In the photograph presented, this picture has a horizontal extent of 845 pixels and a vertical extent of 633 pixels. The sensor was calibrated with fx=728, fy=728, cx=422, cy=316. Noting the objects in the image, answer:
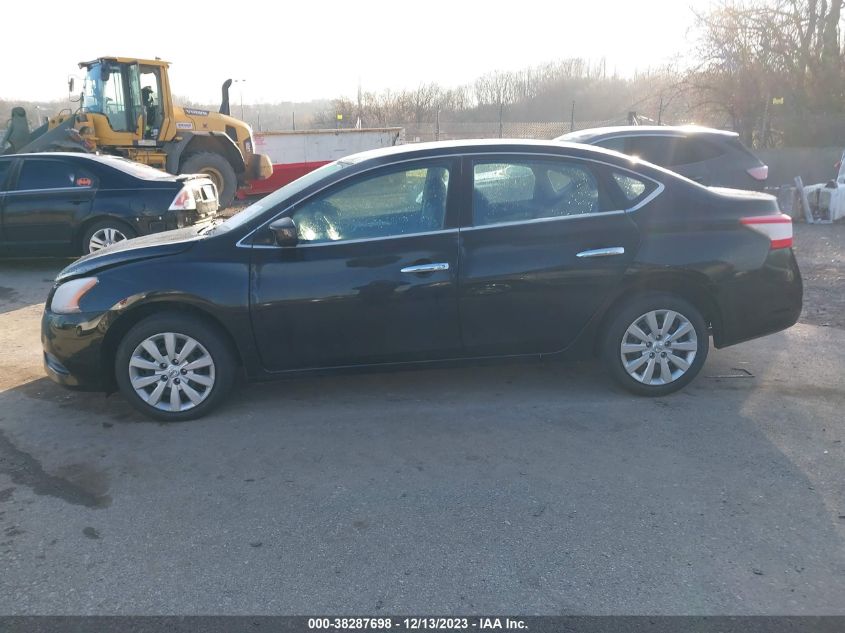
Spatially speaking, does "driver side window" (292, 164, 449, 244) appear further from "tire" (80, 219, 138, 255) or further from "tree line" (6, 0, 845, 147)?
"tree line" (6, 0, 845, 147)

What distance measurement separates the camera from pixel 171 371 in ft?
15.3

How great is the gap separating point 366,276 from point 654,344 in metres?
2.01

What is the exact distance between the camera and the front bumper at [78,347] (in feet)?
15.2

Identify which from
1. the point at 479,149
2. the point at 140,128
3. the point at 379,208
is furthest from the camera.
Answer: the point at 140,128

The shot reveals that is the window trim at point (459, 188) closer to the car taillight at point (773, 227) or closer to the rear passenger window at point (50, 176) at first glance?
the car taillight at point (773, 227)

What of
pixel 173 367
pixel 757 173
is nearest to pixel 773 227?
pixel 173 367

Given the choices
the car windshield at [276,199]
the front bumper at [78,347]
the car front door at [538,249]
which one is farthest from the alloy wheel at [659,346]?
the front bumper at [78,347]

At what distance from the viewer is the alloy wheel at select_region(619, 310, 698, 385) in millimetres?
4914

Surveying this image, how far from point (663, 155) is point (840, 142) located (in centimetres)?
1230

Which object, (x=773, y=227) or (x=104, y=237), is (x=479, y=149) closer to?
(x=773, y=227)

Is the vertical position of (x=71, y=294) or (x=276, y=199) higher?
(x=276, y=199)

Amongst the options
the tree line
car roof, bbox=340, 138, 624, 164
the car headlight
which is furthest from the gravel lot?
the tree line

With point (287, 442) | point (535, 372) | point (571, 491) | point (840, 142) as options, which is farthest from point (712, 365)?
point (840, 142)

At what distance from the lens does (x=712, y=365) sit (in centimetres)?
569
